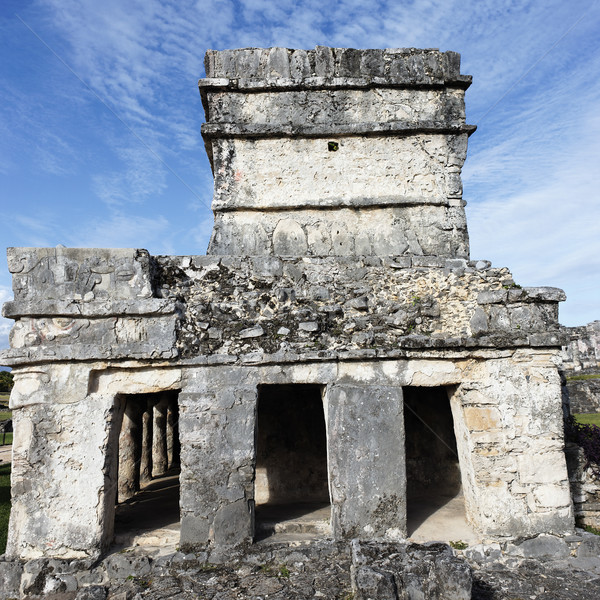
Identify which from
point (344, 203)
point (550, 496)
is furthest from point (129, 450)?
point (550, 496)

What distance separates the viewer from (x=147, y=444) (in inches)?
385

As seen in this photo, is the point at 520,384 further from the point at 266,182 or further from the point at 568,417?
the point at 266,182

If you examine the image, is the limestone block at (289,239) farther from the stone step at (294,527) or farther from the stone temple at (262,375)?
the stone step at (294,527)

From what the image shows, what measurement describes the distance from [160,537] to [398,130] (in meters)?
5.87

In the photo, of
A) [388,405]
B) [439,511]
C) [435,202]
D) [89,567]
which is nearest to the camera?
[89,567]

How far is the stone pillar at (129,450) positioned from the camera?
25.6 ft

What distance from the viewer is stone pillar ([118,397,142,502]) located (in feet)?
25.6

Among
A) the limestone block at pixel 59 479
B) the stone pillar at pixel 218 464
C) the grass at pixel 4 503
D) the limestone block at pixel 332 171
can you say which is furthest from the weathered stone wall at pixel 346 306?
the grass at pixel 4 503

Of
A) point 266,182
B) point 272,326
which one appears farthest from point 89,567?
point 266,182

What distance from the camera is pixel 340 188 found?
7.03 m

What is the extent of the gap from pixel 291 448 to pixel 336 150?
4339mm

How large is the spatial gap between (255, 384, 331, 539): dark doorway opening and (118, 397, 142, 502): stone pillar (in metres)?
2.20

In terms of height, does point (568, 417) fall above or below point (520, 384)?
below

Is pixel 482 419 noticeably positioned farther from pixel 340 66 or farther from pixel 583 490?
pixel 340 66
